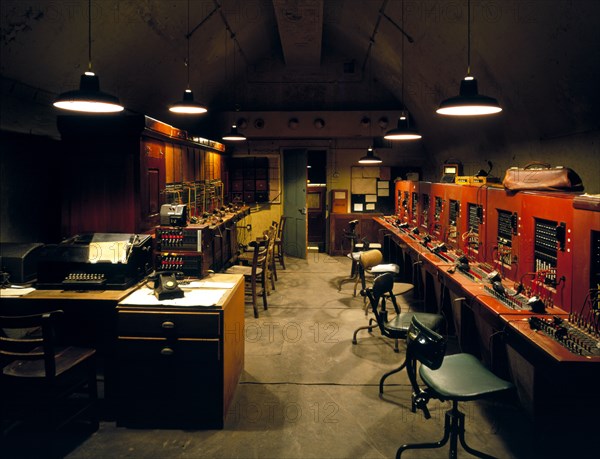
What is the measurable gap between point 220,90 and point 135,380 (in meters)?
8.76

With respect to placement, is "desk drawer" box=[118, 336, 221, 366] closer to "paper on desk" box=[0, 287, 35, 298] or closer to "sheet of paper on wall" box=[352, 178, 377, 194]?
"paper on desk" box=[0, 287, 35, 298]

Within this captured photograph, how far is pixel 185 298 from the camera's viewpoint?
12.0 feet

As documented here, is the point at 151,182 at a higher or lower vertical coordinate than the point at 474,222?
higher

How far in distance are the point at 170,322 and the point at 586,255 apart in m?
2.73

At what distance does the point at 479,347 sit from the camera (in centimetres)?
474

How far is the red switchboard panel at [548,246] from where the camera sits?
10.5ft

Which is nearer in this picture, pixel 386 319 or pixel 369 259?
pixel 386 319

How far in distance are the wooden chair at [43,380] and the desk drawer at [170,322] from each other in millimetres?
382

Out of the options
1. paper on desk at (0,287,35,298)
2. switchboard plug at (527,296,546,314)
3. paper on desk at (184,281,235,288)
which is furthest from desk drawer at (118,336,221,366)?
switchboard plug at (527,296,546,314)

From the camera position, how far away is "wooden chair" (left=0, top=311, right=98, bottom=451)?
302 cm

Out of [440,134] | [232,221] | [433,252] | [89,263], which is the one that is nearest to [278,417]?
[89,263]

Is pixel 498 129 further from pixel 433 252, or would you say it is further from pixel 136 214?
pixel 136 214

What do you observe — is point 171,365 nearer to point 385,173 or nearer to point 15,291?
point 15,291

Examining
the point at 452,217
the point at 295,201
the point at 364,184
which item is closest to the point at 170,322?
the point at 452,217
